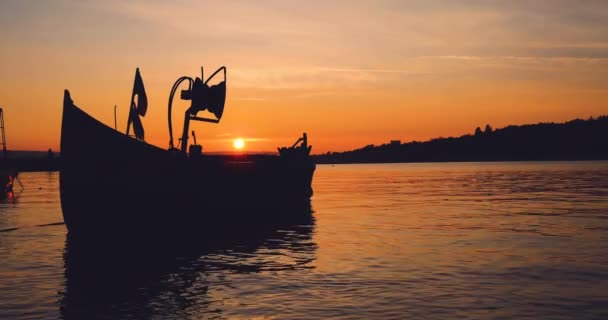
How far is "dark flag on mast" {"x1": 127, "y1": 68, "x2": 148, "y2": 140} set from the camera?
26.3 meters

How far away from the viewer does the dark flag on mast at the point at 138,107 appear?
2633cm

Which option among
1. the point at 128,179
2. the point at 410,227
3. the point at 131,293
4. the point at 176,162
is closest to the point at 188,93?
the point at 176,162

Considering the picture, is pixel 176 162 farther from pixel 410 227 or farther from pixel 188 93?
pixel 410 227

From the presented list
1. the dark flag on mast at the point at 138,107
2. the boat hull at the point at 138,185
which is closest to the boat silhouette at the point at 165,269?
the boat hull at the point at 138,185

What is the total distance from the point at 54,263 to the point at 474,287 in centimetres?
1280

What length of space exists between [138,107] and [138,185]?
3950 millimetres

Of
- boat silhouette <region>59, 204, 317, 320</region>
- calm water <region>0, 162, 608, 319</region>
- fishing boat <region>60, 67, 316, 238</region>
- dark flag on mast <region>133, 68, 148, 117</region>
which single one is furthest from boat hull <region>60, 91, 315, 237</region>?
calm water <region>0, 162, 608, 319</region>

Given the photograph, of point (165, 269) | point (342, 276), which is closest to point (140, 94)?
point (165, 269)

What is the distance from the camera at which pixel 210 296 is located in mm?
13469

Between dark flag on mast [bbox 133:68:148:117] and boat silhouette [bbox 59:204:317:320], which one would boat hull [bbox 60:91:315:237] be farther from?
dark flag on mast [bbox 133:68:148:117]

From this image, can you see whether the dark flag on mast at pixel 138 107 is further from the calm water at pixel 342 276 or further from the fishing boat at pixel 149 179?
the calm water at pixel 342 276

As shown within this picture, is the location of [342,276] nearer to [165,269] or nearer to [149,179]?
[165,269]

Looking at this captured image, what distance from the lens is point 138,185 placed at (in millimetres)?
25062

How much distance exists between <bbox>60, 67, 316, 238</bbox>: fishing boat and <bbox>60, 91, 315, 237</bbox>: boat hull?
0.04 meters
